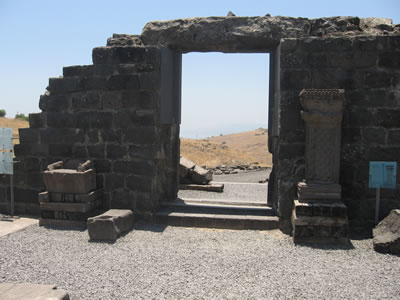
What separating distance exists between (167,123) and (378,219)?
3862mm

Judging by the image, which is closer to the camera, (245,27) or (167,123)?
(245,27)

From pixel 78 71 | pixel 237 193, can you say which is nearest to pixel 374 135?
pixel 237 193

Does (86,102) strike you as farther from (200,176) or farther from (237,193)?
(237,193)

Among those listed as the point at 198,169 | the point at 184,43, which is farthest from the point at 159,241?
the point at 198,169

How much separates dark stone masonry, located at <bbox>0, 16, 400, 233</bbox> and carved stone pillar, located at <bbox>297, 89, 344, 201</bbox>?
10.3 inches

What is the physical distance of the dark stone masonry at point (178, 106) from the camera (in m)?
5.53

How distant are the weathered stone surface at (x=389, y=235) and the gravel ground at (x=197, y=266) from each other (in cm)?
14

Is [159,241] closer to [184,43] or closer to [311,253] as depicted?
[311,253]

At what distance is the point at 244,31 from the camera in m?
5.93

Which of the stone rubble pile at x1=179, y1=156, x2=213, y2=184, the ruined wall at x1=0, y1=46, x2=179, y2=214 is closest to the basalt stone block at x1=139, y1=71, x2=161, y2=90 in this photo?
the ruined wall at x1=0, y1=46, x2=179, y2=214

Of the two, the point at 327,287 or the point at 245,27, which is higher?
the point at 245,27

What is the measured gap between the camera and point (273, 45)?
616 cm

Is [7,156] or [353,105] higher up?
[353,105]

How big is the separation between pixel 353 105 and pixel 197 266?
3.48m
